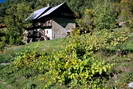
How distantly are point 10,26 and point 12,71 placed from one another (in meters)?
29.0

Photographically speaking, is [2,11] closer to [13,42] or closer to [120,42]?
[13,42]

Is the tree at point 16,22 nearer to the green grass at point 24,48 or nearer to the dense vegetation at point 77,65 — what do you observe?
the green grass at point 24,48

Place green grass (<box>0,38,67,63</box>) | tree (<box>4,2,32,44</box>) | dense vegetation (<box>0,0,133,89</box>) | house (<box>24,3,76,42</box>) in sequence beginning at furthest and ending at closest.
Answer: house (<box>24,3,76,42</box>) → tree (<box>4,2,32,44</box>) → green grass (<box>0,38,67,63</box>) → dense vegetation (<box>0,0,133,89</box>)

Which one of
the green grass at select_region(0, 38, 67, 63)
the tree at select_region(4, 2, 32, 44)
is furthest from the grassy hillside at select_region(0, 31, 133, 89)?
the tree at select_region(4, 2, 32, 44)

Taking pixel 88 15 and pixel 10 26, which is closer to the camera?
pixel 88 15

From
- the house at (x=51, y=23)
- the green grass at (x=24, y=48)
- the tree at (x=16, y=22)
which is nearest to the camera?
the green grass at (x=24, y=48)

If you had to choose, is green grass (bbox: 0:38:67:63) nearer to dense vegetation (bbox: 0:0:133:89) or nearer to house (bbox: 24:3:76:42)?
dense vegetation (bbox: 0:0:133:89)

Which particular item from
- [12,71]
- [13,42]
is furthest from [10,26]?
[12,71]

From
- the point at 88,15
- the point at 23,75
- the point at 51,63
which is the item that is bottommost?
the point at 23,75

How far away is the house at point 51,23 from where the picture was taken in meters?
45.1

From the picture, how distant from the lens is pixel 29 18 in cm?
4597

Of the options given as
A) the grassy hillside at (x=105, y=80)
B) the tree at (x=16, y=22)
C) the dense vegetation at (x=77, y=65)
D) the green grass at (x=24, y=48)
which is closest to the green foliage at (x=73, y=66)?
the dense vegetation at (x=77, y=65)

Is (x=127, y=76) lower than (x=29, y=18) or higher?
lower

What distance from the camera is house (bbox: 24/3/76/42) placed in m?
45.1
